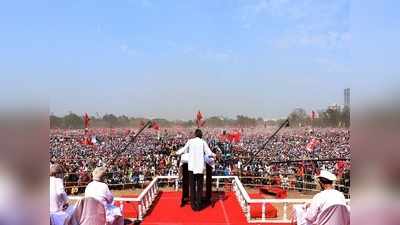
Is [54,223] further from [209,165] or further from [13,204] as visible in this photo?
[209,165]

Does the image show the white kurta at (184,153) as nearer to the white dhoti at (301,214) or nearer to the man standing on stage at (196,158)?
the man standing on stage at (196,158)

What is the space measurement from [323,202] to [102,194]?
2.31m

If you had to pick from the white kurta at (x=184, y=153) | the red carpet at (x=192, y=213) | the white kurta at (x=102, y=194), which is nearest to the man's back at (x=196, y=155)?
the white kurta at (x=184, y=153)

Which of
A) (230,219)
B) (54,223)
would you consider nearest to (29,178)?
(54,223)

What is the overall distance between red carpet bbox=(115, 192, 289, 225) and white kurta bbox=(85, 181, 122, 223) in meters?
1.69

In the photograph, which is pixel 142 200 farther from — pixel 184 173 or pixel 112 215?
pixel 112 215

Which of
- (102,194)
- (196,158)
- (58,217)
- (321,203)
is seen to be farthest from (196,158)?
(58,217)

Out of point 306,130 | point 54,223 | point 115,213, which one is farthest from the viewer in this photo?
point 306,130

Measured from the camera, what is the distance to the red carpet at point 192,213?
609 centimetres

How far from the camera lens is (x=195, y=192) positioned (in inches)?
262

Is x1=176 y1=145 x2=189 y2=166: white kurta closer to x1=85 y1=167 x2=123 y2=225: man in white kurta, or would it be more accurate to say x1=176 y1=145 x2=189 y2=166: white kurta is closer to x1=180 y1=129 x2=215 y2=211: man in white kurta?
x1=180 y1=129 x2=215 y2=211: man in white kurta

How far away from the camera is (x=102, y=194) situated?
421cm

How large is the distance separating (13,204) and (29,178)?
0.08 metres

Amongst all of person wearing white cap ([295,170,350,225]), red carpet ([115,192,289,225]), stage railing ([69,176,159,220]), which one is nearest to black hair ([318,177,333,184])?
person wearing white cap ([295,170,350,225])
